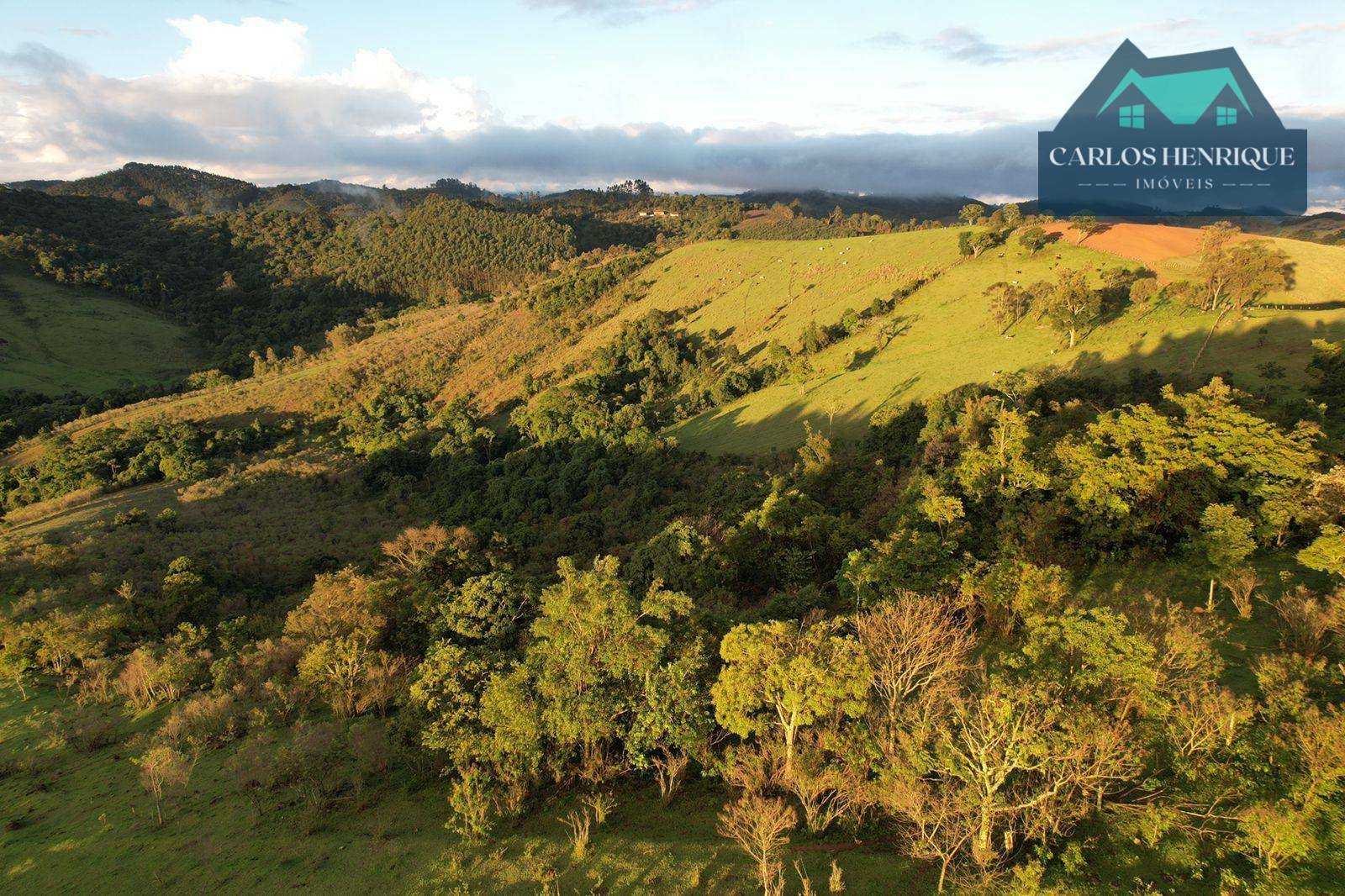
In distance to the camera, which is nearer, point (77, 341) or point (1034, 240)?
point (1034, 240)

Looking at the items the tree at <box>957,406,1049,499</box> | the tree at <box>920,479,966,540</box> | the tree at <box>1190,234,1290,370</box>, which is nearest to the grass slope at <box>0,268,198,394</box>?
the tree at <box>920,479,966,540</box>

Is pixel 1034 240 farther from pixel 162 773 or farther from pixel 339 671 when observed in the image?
pixel 162 773

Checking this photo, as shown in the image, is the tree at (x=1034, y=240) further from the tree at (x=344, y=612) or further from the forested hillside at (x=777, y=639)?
the tree at (x=344, y=612)

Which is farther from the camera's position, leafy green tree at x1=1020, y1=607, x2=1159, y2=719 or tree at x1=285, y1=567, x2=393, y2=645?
tree at x1=285, y1=567, x2=393, y2=645

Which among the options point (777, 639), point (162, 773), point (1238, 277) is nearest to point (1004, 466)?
point (777, 639)

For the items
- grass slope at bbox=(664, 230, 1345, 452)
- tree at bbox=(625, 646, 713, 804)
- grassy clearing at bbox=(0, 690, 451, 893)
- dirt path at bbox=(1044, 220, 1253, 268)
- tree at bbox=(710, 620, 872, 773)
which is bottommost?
grassy clearing at bbox=(0, 690, 451, 893)

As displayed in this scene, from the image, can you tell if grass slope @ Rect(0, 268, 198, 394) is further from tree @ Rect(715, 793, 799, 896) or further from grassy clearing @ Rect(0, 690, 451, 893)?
tree @ Rect(715, 793, 799, 896)

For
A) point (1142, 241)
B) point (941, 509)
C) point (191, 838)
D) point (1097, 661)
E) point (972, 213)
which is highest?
point (972, 213)
